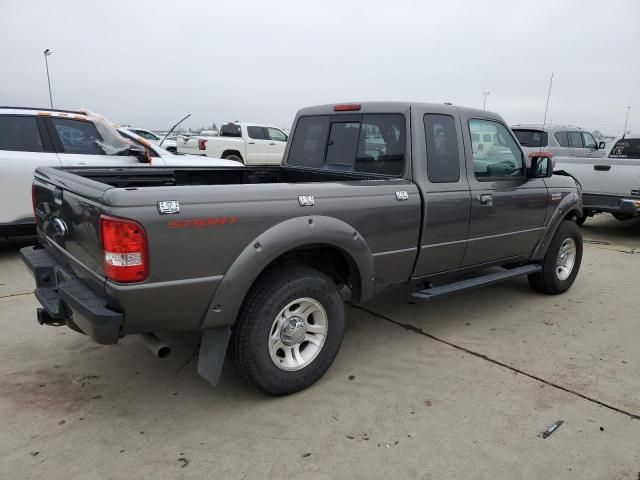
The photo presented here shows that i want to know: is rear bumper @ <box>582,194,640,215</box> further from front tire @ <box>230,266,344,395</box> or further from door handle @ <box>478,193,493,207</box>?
front tire @ <box>230,266,344,395</box>

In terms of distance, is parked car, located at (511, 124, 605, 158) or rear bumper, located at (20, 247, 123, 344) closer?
rear bumper, located at (20, 247, 123, 344)

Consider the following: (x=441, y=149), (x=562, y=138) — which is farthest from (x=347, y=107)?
(x=562, y=138)

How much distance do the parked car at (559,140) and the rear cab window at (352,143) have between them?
7952mm

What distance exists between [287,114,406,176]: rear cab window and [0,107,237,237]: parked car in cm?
150

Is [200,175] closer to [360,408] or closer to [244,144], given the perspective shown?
[360,408]

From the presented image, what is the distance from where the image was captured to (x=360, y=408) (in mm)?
3062

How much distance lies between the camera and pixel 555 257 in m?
5.06

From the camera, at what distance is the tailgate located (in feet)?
8.38

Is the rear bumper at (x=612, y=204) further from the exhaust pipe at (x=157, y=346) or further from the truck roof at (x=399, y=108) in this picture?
the exhaust pipe at (x=157, y=346)

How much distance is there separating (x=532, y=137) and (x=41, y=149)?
33.8 feet

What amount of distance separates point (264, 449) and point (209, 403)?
0.60m

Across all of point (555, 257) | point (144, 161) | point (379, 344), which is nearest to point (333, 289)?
point (379, 344)

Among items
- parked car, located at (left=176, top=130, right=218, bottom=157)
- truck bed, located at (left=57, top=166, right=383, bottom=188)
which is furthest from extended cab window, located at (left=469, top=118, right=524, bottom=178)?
parked car, located at (left=176, top=130, right=218, bottom=157)

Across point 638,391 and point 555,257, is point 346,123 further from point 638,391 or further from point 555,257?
point 638,391
